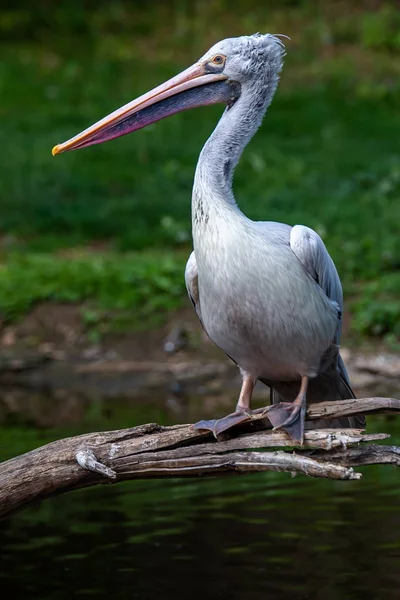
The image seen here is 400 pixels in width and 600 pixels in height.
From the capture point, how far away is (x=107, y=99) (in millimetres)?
14750

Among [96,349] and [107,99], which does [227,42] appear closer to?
[96,349]

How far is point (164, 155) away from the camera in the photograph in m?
12.8

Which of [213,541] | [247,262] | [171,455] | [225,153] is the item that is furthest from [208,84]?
[213,541]

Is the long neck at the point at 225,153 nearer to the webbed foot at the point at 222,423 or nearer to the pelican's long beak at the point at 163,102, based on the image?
the pelican's long beak at the point at 163,102

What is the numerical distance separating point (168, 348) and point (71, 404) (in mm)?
937

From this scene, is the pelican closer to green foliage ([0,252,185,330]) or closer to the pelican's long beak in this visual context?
the pelican's long beak

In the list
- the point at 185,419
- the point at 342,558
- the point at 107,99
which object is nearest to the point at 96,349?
the point at 185,419

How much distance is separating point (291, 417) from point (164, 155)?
835 cm

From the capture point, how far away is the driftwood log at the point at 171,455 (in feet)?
14.9

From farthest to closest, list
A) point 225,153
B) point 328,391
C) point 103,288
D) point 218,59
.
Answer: point 103,288, point 328,391, point 218,59, point 225,153

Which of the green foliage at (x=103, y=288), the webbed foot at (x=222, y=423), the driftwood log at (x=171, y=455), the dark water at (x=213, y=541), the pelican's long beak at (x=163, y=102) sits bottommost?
the dark water at (x=213, y=541)

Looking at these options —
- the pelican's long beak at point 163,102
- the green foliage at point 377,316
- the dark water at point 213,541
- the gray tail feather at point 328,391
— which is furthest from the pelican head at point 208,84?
the green foliage at point 377,316

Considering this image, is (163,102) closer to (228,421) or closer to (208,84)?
(208,84)

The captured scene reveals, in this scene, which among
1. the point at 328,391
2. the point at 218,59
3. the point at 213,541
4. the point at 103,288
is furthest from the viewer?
the point at 103,288
